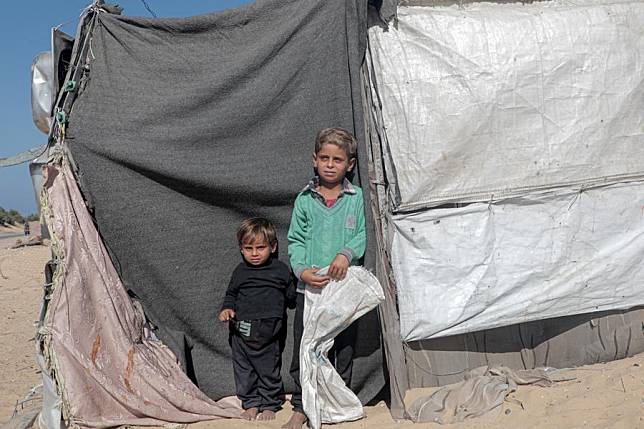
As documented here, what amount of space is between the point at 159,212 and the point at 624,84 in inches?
108

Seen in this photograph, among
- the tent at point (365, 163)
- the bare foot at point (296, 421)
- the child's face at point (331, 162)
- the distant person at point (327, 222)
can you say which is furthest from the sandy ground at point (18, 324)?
the child's face at point (331, 162)

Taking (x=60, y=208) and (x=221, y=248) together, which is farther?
(x=221, y=248)

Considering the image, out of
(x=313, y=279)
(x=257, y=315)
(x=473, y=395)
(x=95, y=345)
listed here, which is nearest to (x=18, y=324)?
(x=95, y=345)

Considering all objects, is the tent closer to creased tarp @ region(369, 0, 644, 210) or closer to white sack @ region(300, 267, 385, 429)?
creased tarp @ region(369, 0, 644, 210)

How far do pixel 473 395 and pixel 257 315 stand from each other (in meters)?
1.25

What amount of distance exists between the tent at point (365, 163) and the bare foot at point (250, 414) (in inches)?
3.8

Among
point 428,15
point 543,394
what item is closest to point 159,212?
point 428,15

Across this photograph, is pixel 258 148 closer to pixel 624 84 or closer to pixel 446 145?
pixel 446 145

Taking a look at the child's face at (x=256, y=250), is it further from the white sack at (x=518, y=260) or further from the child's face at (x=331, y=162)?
the white sack at (x=518, y=260)

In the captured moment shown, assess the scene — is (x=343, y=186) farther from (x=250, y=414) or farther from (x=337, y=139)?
(x=250, y=414)

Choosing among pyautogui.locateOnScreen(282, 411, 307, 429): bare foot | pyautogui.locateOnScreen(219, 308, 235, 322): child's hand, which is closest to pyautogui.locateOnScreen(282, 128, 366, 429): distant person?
pyautogui.locateOnScreen(282, 411, 307, 429): bare foot

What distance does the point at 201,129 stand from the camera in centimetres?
353

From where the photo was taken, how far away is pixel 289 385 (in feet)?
12.3

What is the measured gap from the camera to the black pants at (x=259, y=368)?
3.61 metres
